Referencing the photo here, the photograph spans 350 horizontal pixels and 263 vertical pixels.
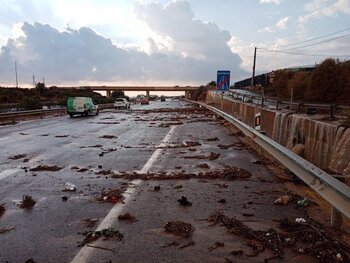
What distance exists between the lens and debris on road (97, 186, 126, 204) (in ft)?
23.1

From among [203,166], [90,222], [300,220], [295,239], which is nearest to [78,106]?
[203,166]

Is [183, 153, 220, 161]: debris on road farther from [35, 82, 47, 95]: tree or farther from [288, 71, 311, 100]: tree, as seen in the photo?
[35, 82, 47, 95]: tree

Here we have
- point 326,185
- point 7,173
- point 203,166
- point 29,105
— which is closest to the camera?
point 326,185

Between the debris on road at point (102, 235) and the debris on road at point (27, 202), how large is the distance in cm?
180

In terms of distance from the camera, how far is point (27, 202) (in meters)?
6.84

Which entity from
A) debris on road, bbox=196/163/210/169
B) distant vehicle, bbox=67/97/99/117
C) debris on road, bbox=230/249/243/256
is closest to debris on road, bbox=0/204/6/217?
debris on road, bbox=230/249/243/256

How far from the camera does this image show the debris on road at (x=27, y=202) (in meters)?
6.71

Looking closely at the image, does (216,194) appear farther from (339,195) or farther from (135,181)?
(339,195)

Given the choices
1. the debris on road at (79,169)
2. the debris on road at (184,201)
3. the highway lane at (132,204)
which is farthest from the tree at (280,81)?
the debris on road at (184,201)

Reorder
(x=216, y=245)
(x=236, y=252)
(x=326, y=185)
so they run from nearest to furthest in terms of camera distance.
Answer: (x=236, y=252), (x=216, y=245), (x=326, y=185)

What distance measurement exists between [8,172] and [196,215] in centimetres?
546

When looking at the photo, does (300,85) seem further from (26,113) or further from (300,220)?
(300,220)

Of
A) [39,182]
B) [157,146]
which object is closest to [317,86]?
[157,146]

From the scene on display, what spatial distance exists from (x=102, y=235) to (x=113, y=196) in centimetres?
200
